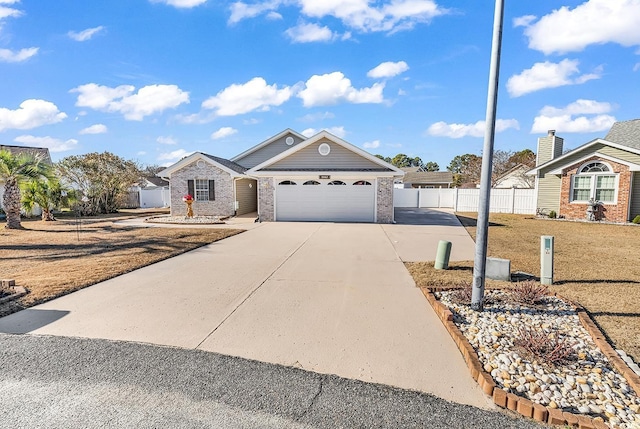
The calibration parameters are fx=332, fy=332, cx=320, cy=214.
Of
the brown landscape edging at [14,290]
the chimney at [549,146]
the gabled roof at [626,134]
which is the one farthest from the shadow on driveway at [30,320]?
the gabled roof at [626,134]

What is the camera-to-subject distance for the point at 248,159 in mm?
24266

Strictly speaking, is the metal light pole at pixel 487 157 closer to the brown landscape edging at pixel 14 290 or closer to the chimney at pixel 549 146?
the brown landscape edging at pixel 14 290

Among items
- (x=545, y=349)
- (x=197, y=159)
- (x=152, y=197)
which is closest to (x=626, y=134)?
(x=545, y=349)

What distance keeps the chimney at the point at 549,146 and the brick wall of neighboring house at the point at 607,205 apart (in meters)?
2.68

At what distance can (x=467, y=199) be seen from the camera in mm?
25859

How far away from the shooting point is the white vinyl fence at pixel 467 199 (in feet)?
76.0

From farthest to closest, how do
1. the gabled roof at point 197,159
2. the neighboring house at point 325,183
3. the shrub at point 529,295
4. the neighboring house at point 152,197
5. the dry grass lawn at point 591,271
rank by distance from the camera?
the neighboring house at point 152,197 < the gabled roof at point 197,159 < the neighboring house at point 325,183 < the shrub at point 529,295 < the dry grass lawn at point 591,271

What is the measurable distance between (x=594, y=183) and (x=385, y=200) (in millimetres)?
11110

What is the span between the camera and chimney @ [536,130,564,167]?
20.4 m

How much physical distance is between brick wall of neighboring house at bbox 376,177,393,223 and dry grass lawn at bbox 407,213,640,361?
4347 millimetres

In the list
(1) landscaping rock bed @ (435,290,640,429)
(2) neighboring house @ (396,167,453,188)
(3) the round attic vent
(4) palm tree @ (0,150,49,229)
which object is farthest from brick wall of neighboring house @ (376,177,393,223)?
(2) neighboring house @ (396,167,453,188)

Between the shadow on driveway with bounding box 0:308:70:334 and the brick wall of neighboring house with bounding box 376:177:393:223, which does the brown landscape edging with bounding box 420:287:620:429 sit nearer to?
the shadow on driveway with bounding box 0:308:70:334

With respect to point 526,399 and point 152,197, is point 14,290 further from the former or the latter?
point 152,197

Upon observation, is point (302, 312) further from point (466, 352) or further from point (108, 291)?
point (108, 291)
